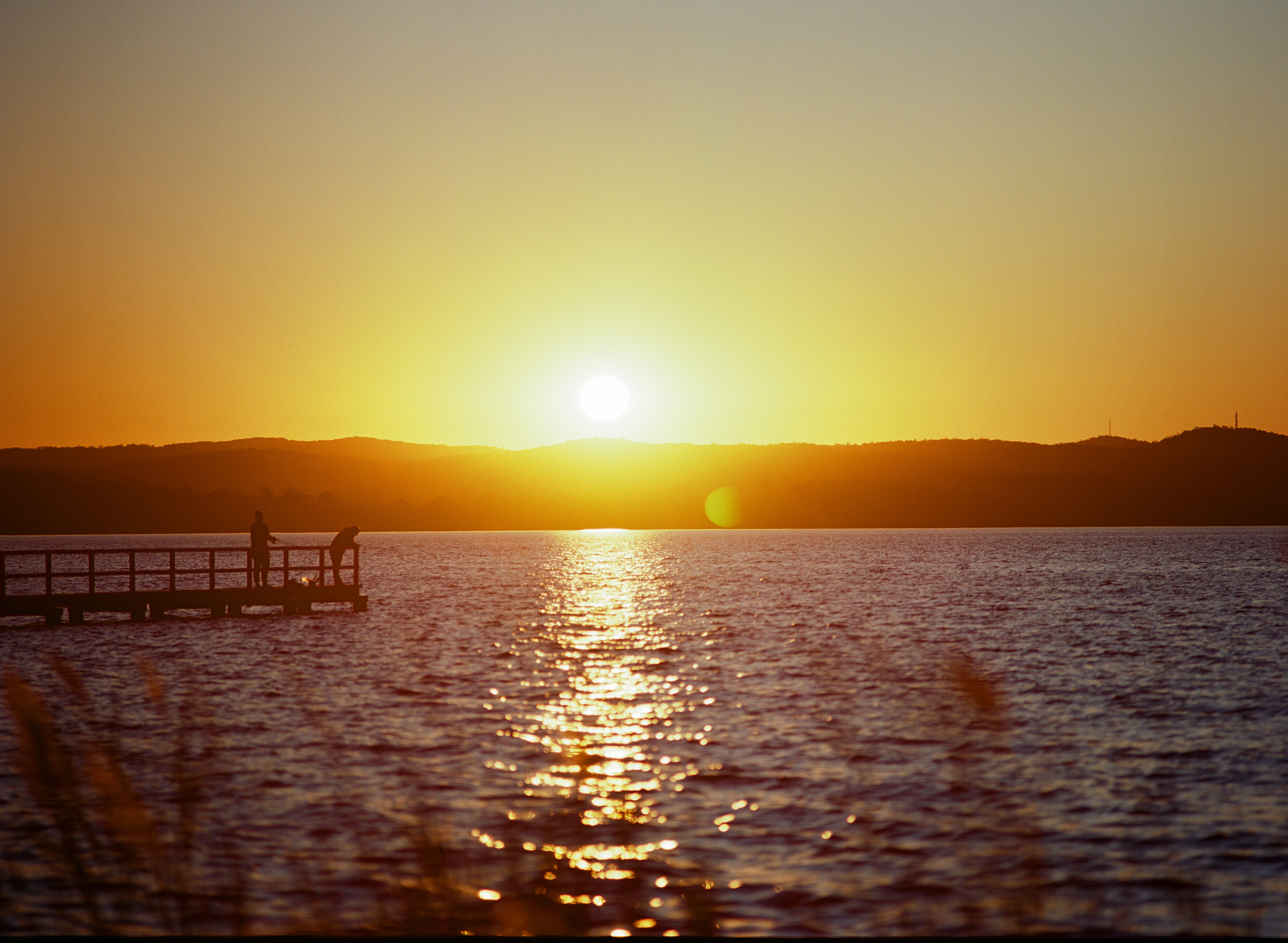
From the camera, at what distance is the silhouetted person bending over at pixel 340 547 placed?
46969 mm

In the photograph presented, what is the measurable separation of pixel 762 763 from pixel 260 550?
31149 mm

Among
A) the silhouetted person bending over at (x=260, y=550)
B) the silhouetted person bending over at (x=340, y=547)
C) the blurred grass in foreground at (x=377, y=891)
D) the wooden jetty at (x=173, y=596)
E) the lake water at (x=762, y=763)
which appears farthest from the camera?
the silhouetted person bending over at (x=340, y=547)

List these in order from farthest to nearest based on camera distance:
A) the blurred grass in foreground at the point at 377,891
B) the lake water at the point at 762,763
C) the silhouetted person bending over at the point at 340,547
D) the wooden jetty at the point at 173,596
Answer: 1. the silhouetted person bending over at the point at 340,547
2. the wooden jetty at the point at 173,596
3. the lake water at the point at 762,763
4. the blurred grass in foreground at the point at 377,891

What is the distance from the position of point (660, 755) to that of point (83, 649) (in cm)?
2444

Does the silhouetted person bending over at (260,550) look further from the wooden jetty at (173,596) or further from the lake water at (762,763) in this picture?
the lake water at (762,763)

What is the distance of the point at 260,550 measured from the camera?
144 feet

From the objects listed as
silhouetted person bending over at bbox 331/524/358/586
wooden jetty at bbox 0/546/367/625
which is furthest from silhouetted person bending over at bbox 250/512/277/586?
silhouetted person bending over at bbox 331/524/358/586

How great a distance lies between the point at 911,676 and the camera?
1122 inches

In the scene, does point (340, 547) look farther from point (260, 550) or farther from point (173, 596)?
point (173, 596)

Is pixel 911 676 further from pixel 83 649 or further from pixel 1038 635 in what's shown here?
pixel 83 649

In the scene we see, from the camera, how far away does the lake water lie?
11617mm

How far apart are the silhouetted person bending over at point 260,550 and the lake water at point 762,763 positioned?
2.20 m

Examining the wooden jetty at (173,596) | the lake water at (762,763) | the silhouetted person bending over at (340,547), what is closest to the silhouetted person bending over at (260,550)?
the wooden jetty at (173,596)

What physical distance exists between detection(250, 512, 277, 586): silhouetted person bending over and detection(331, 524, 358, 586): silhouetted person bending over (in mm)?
2728
